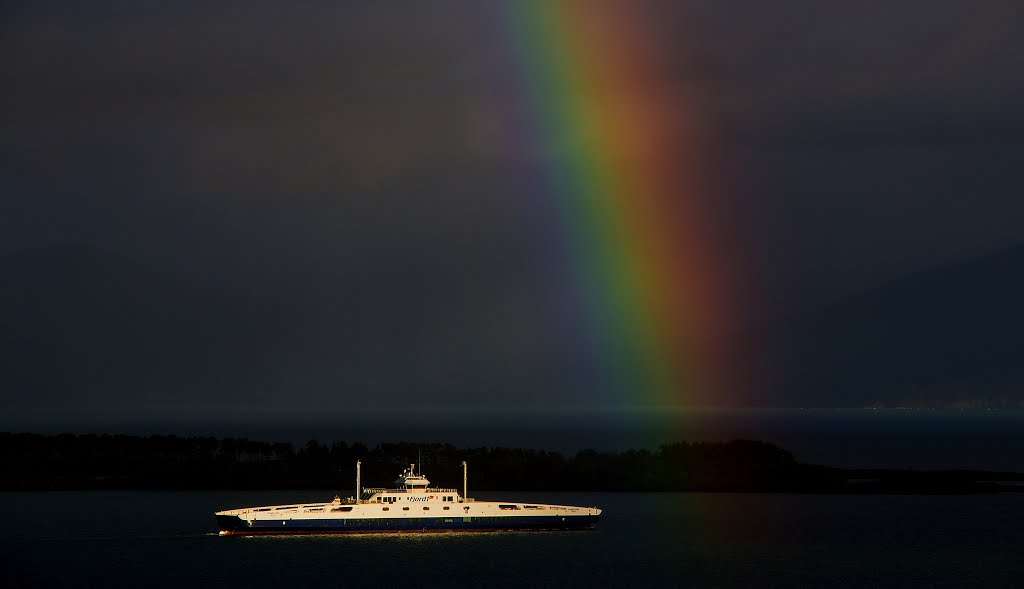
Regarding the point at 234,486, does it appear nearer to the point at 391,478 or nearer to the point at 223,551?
the point at 391,478

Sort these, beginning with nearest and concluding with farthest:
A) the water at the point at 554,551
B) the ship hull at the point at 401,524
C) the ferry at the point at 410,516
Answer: the water at the point at 554,551 < the ship hull at the point at 401,524 < the ferry at the point at 410,516

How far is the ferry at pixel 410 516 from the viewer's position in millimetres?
89000

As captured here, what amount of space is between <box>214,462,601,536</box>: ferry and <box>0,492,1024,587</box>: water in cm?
103

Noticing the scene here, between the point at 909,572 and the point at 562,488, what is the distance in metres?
49.1

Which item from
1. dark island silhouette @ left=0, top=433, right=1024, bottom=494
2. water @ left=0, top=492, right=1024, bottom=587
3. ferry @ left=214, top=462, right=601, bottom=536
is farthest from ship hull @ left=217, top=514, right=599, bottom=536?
dark island silhouette @ left=0, top=433, right=1024, bottom=494

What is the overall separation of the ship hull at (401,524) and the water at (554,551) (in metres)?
0.82

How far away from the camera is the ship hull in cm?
8750

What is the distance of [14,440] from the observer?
150 m

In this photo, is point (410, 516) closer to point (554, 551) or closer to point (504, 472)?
point (554, 551)

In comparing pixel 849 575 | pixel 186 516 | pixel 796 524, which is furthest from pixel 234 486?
pixel 849 575

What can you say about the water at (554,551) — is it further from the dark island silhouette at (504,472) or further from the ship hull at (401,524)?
the dark island silhouette at (504,472)

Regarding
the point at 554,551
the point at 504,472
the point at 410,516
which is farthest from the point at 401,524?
the point at 504,472

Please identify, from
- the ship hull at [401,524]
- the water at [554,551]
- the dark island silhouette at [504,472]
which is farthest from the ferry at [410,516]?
the dark island silhouette at [504,472]

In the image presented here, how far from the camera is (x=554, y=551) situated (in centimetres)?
8331
